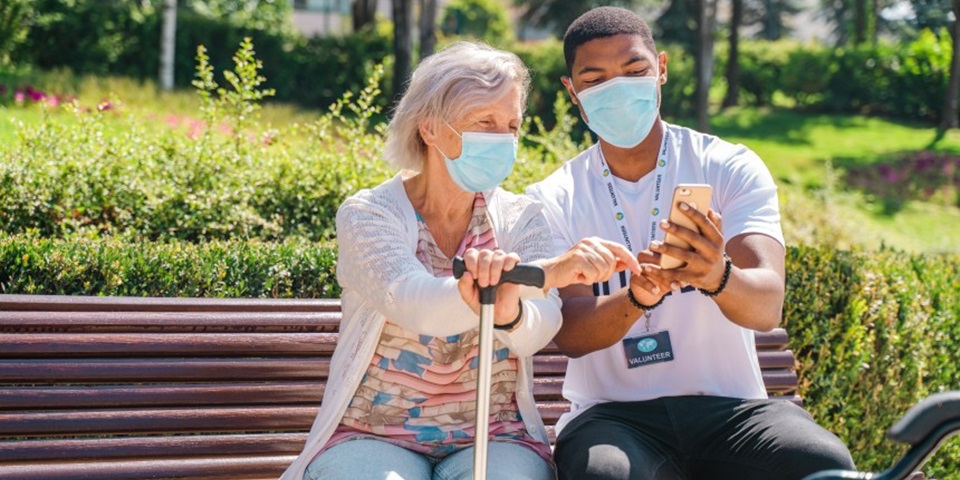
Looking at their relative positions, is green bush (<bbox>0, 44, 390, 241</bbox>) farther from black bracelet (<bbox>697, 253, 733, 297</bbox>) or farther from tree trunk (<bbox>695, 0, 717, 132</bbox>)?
tree trunk (<bbox>695, 0, 717, 132</bbox>)

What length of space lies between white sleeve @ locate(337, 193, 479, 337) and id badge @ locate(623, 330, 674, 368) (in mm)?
625

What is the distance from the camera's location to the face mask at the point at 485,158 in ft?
10.9

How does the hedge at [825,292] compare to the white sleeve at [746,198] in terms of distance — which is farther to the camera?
the hedge at [825,292]

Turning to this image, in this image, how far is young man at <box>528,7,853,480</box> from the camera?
3.17 metres

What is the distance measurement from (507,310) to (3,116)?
35.8ft

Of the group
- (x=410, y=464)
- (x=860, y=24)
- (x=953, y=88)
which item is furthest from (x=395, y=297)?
(x=860, y=24)

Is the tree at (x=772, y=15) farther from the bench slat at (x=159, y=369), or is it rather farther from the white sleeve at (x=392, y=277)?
the white sleeve at (x=392, y=277)

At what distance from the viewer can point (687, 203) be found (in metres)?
2.94

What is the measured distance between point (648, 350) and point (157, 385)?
57.2 inches

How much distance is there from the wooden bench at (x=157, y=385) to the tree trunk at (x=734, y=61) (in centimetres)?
2547

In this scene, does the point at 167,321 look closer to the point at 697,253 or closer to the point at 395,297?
the point at 395,297

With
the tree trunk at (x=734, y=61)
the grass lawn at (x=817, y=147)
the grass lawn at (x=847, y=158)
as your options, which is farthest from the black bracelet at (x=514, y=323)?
the tree trunk at (x=734, y=61)

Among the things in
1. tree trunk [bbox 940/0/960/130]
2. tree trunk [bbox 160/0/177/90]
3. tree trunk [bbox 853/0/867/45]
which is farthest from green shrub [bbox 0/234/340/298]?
tree trunk [bbox 853/0/867/45]

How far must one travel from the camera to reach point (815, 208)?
13.0 metres
